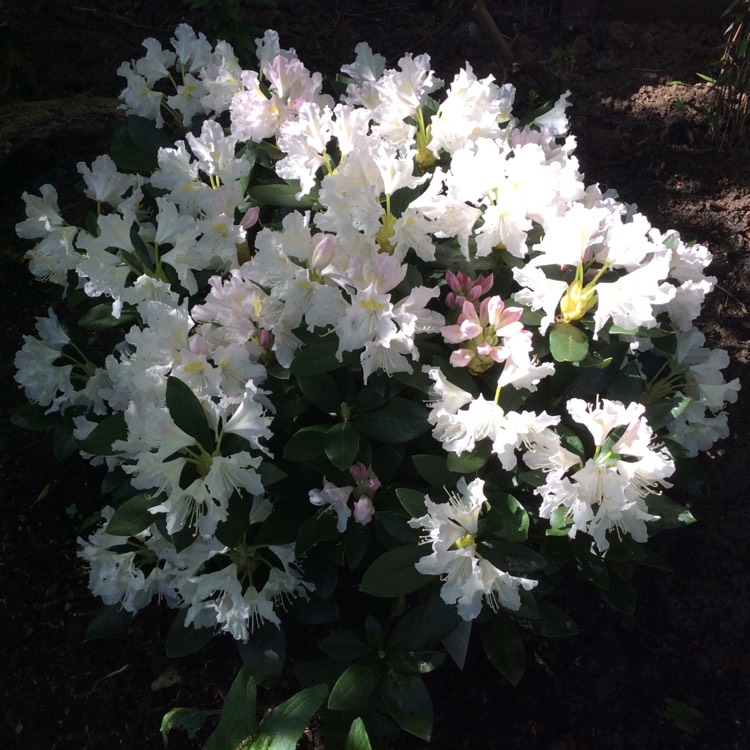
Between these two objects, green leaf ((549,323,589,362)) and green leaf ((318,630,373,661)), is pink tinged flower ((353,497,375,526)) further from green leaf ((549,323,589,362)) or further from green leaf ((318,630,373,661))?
green leaf ((549,323,589,362))

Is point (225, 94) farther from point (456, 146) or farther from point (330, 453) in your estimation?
point (330, 453)

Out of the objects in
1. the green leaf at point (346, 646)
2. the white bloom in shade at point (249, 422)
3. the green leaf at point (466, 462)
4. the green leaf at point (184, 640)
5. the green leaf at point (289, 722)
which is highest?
the white bloom in shade at point (249, 422)

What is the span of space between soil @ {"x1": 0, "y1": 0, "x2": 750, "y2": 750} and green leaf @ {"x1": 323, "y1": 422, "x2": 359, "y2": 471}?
3.04 ft

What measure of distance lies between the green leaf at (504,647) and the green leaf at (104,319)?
3.58 feet

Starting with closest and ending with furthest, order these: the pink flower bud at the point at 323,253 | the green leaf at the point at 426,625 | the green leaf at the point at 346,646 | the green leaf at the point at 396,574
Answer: the pink flower bud at the point at 323,253, the green leaf at the point at 396,574, the green leaf at the point at 426,625, the green leaf at the point at 346,646

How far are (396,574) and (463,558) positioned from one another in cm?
20

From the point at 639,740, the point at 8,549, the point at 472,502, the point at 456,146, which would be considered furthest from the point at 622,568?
the point at 8,549

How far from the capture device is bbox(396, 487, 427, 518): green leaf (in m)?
1.56

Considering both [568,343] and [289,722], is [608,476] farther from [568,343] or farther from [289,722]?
[289,722]

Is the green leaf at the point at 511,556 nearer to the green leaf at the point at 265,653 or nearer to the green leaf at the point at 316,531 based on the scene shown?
the green leaf at the point at 316,531

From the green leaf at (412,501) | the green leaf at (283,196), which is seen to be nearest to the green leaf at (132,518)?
the green leaf at (412,501)

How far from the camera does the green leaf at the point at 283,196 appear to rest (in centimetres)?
177

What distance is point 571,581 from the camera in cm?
229

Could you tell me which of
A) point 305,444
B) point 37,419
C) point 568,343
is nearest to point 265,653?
point 305,444
